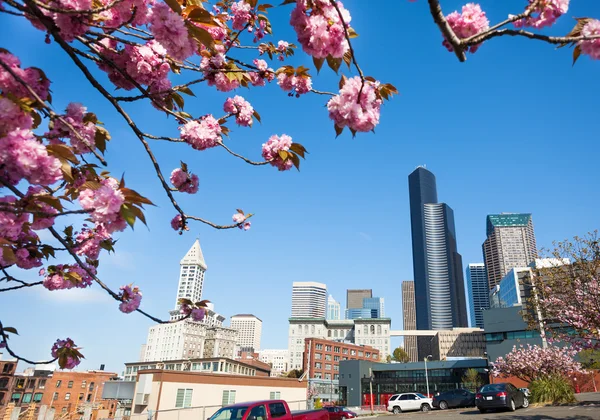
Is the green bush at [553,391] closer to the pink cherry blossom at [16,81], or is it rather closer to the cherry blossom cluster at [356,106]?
the cherry blossom cluster at [356,106]

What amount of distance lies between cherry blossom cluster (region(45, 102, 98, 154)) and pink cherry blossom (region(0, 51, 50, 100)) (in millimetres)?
256

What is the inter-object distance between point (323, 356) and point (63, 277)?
118 metres

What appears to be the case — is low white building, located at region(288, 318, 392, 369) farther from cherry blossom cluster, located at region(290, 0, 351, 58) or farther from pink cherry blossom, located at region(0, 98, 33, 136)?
pink cherry blossom, located at region(0, 98, 33, 136)

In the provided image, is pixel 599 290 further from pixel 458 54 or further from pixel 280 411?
pixel 458 54

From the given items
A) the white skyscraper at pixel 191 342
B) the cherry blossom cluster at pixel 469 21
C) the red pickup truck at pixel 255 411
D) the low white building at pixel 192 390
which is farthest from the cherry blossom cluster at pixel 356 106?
the white skyscraper at pixel 191 342

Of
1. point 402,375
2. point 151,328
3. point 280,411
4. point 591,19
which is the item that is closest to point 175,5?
point 591,19

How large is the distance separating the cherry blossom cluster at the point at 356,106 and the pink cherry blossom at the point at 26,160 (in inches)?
75.8

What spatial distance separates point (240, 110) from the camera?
423 centimetres

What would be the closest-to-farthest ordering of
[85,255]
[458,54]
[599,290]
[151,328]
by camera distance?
[458,54] → [85,255] → [599,290] → [151,328]

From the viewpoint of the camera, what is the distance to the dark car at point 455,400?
28656 mm

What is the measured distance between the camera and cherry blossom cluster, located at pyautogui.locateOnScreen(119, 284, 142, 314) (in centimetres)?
426

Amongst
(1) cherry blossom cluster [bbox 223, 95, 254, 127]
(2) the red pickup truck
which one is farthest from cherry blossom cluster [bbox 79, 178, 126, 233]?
(2) the red pickup truck

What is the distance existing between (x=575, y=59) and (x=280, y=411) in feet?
36.8

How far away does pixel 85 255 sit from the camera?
13.3 ft
